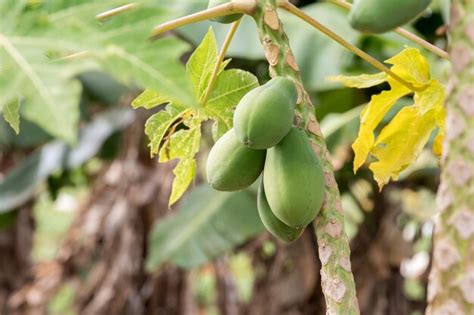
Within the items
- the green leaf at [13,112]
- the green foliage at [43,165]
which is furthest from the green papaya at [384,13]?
the green foliage at [43,165]

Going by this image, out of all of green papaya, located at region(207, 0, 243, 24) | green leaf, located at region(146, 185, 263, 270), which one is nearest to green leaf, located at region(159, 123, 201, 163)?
green papaya, located at region(207, 0, 243, 24)

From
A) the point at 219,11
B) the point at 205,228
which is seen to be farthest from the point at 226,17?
the point at 205,228

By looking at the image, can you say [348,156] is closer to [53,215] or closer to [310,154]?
[310,154]

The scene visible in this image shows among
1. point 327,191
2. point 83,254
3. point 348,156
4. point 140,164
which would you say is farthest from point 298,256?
point 327,191

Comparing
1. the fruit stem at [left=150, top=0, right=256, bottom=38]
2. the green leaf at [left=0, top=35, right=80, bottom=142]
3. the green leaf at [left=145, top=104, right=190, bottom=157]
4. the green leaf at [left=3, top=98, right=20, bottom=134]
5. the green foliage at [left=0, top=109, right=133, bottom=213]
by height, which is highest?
the green leaf at [left=0, top=35, right=80, bottom=142]

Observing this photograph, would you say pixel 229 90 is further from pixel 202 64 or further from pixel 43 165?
pixel 43 165

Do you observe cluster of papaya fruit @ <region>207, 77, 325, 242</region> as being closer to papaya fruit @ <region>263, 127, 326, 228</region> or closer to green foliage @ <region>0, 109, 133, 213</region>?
papaya fruit @ <region>263, 127, 326, 228</region>
